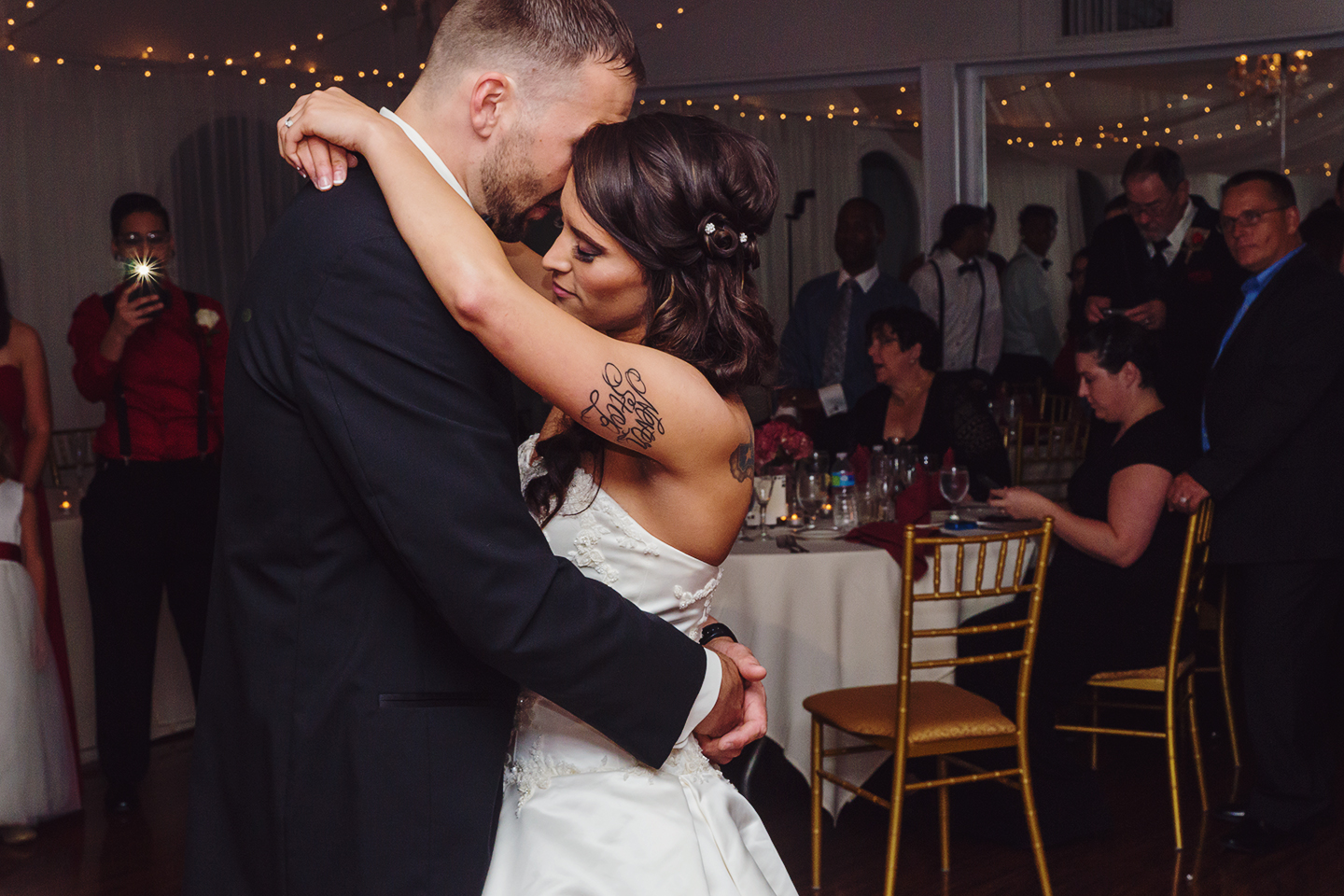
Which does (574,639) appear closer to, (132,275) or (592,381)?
(592,381)

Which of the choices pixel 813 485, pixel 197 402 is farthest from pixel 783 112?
pixel 197 402

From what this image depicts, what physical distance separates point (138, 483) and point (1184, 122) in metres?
5.58

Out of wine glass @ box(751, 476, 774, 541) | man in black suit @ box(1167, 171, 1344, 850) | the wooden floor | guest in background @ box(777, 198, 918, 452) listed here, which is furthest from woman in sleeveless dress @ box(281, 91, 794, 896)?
guest in background @ box(777, 198, 918, 452)

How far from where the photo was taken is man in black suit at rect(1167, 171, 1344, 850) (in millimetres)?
3705

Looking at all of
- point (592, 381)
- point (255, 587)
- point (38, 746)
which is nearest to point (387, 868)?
point (255, 587)

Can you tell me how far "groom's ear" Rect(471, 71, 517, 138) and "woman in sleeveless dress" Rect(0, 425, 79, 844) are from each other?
121 inches

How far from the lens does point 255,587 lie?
128 centimetres

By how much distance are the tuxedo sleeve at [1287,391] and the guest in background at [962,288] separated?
237 centimetres

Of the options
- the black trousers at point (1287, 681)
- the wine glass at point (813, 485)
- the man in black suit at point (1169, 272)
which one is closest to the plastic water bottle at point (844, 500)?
the wine glass at point (813, 485)

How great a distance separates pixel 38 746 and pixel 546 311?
333 cm

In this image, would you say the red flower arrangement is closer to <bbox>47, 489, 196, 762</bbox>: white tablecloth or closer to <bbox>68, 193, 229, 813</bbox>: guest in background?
<bbox>68, 193, 229, 813</bbox>: guest in background

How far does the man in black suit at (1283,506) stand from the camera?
12.2 feet

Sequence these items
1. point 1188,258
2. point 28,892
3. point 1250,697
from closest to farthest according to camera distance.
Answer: point 28,892 < point 1250,697 < point 1188,258

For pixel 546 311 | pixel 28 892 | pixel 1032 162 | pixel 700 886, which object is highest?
pixel 1032 162
